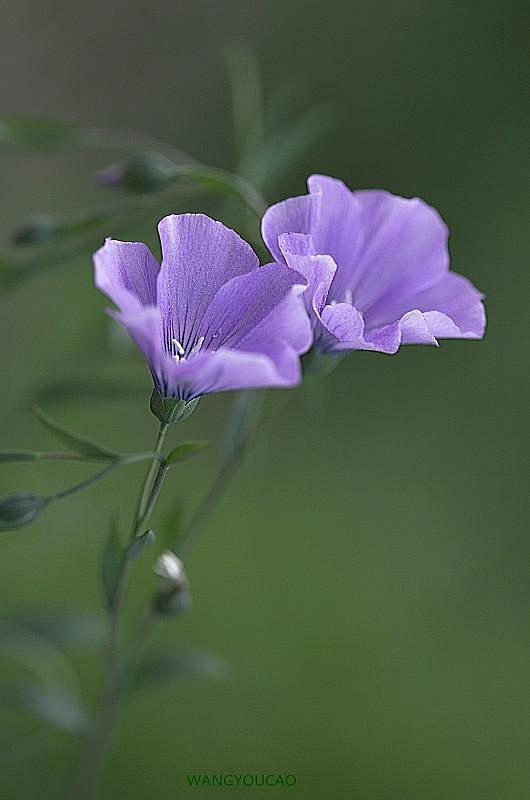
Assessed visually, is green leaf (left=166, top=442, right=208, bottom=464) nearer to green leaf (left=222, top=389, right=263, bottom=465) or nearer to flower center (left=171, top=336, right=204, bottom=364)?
flower center (left=171, top=336, right=204, bottom=364)

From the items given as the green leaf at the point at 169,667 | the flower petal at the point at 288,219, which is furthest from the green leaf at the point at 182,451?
the green leaf at the point at 169,667

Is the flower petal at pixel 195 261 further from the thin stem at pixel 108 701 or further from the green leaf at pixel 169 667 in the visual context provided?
the green leaf at pixel 169 667

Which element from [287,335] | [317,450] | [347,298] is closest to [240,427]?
[347,298]

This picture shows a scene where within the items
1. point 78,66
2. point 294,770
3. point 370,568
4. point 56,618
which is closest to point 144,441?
point 370,568

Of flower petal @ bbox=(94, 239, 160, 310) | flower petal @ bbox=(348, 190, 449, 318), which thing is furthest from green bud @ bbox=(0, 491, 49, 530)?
flower petal @ bbox=(348, 190, 449, 318)

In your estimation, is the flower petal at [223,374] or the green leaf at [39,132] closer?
the flower petal at [223,374]

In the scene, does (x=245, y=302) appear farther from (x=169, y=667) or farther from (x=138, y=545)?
(x=169, y=667)
